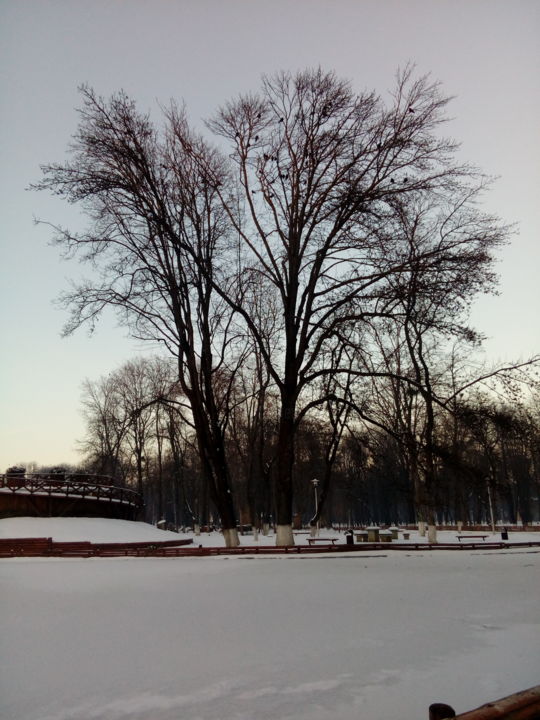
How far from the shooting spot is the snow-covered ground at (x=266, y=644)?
5.50 meters

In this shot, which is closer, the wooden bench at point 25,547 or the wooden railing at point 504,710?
the wooden railing at point 504,710

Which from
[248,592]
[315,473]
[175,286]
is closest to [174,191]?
[175,286]

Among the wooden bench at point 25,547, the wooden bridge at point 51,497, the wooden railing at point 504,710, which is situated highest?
the wooden bridge at point 51,497

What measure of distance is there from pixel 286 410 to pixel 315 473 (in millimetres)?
40635

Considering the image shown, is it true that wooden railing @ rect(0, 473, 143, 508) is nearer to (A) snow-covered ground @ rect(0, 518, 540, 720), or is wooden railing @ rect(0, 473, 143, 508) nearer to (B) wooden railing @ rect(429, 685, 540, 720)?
(A) snow-covered ground @ rect(0, 518, 540, 720)

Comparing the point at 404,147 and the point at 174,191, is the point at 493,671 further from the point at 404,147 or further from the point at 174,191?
the point at 174,191

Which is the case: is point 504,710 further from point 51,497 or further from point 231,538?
point 51,497

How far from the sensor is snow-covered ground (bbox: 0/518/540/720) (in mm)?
5500

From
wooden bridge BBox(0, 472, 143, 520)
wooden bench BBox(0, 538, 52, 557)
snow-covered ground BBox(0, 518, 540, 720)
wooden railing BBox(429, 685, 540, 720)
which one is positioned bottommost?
snow-covered ground BBox(0, 518, 540, 720)

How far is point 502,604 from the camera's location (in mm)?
9953

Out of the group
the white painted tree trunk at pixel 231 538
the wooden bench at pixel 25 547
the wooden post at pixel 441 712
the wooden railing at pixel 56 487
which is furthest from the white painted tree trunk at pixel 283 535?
the wooden post at pixel 441 712

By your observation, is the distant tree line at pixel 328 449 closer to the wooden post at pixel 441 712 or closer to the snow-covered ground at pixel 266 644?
the snow-covered ground at pixel 266 644

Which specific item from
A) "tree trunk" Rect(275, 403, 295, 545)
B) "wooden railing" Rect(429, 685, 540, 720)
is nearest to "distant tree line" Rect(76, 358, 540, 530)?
"tree trunk" Rect(275, 403, 295, 545)

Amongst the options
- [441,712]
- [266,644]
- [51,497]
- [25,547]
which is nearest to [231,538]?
[25,547]
